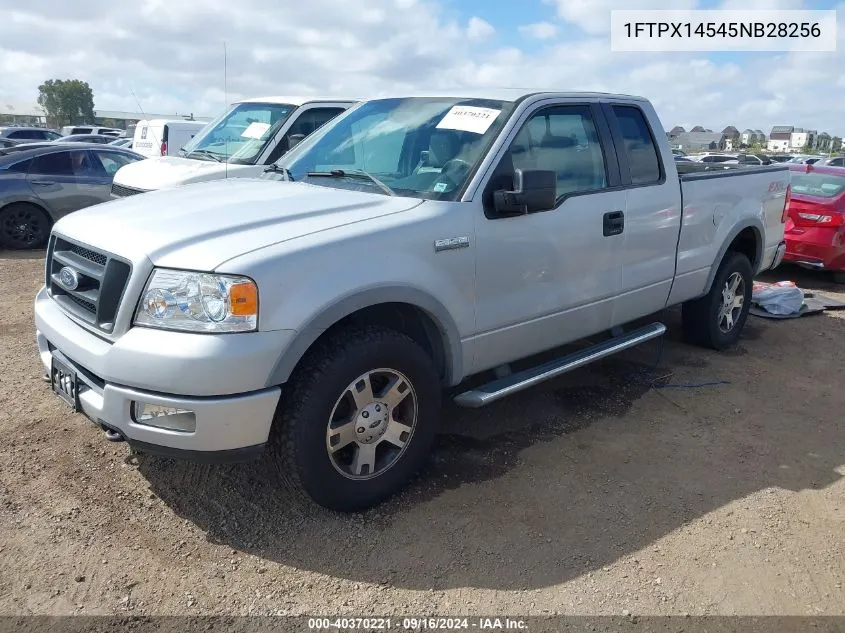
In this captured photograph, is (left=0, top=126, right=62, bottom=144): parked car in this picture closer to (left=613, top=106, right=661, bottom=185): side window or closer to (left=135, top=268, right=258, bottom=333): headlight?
(left=613, top=106, right=661, bottom=185): side window

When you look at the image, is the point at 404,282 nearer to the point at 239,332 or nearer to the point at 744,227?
the point at 239,332

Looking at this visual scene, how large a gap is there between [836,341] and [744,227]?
1.70 m

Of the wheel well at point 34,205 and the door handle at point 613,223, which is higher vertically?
the wheel well at point 34,205

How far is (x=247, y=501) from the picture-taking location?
340 centimetres

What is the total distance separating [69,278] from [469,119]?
2174 millimetres

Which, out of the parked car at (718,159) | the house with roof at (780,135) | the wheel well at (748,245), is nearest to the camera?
the wheel well at (748,245)

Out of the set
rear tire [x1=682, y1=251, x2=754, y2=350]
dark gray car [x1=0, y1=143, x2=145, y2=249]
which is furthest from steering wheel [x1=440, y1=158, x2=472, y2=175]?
dark gray car [x1=0, y1=143, x2=145, y2=249]

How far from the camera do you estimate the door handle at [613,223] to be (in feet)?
13.9

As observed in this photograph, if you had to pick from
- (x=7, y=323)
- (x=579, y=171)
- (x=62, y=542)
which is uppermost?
(x=579, y=171)

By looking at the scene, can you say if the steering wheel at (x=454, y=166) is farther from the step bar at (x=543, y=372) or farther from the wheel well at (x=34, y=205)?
the wheel well at (x=34, y=205)

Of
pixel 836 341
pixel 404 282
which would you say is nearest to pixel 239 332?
pixel 404 282

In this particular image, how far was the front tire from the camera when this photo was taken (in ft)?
9.68

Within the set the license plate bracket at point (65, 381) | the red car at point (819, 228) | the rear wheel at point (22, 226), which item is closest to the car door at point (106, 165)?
the rear wheel at point (22, 226)

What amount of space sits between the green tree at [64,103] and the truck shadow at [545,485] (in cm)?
6142
